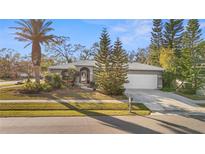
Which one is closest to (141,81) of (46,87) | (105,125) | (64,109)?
(46,87)

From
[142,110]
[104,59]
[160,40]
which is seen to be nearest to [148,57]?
[160,40]

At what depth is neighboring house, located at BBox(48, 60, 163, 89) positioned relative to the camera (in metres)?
17.2

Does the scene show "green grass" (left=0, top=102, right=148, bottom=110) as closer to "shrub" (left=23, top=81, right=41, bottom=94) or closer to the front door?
"shrub" (left=23, top=81, right=41, bottom=94)

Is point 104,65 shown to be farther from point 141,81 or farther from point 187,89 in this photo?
point 187,89

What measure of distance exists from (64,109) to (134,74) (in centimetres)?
820

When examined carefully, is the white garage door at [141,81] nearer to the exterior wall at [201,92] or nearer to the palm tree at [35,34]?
the exterior wall at [201,92]

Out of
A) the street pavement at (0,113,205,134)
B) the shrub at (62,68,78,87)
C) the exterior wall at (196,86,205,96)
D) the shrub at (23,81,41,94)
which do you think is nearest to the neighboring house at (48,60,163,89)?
the shrub at (62,68,78,87)

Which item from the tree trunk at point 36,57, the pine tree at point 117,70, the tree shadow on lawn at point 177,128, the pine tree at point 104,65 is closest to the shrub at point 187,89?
the pine tree at point 117,70

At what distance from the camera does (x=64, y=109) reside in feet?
33.5

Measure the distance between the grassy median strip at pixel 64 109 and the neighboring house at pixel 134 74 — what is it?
618cm

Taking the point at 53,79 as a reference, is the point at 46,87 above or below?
below

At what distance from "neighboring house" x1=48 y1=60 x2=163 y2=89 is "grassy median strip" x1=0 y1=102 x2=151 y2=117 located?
6.18 meters
